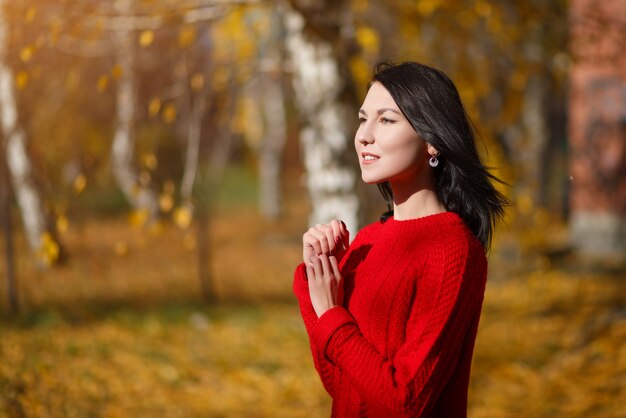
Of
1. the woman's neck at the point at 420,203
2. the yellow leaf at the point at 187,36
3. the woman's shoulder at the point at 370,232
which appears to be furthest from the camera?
the yellow leaf at the point at 187,36

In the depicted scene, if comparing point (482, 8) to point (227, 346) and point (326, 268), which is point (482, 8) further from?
point (326, 268)

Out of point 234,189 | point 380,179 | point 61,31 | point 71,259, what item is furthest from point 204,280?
point 234,189

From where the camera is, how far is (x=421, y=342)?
5.65 ft

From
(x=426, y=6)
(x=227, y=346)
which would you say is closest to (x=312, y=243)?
(x=426, y=6)

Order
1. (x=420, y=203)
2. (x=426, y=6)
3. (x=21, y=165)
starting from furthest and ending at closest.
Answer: (x=21, y=165) → (x=426, y=6) → (x=420, y=203)

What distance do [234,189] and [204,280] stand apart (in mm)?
20266

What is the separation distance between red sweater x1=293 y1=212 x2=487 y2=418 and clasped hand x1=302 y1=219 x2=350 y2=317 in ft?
0.12

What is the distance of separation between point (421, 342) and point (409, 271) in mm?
169

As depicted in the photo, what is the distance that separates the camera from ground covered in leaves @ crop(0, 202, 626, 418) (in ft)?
19.0

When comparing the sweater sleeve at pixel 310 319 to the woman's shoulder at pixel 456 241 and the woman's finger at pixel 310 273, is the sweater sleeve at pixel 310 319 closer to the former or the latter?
the woman's finger at pixel 310 273

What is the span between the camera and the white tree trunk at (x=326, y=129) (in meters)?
5.11

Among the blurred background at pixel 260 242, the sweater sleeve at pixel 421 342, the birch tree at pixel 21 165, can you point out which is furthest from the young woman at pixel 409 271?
the birch tree at pixel 21 165

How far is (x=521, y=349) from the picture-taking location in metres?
7.46

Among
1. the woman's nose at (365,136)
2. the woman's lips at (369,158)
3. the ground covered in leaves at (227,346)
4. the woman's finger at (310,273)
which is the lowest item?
the ground covered in leaves at (227,346)
